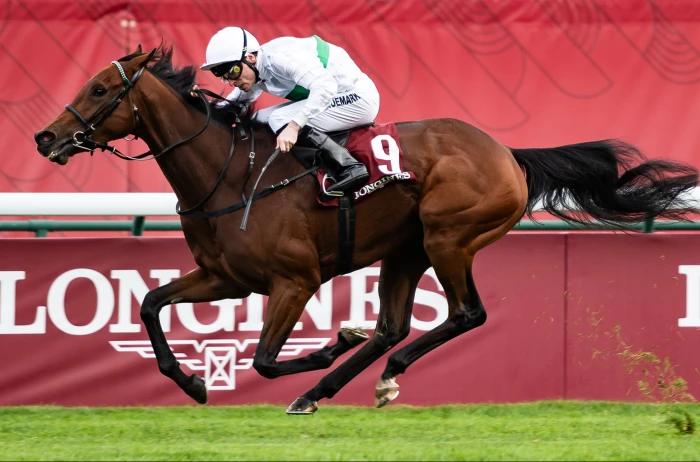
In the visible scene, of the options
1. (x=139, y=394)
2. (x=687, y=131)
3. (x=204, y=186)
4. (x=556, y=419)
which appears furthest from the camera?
(x=687, y=131)

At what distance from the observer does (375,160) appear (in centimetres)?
670

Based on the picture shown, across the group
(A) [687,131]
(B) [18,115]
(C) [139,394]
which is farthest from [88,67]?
(A) [687,131]

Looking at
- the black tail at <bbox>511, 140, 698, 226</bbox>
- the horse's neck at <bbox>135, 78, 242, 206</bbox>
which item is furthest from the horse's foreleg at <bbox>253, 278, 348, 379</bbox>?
the black tail at <bbox>511, 140, 698, 226</bbox>

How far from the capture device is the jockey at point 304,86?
652 centimetres

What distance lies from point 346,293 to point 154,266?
1059 millimetres

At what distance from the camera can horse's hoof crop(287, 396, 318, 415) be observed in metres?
6.67

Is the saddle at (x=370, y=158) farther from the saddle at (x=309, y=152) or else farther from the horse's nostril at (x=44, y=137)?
the horse's nostril at (x=44, y=137)

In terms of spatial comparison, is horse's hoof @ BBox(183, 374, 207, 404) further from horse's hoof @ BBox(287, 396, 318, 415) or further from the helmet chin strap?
the helmet chin strap

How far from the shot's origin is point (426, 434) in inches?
272

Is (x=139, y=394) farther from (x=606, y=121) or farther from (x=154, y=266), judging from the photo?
(x=606, y=121)

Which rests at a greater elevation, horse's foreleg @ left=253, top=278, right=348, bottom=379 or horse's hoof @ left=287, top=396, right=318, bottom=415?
horse's foreleg @ left=253, top=278, right=348, bottom=379

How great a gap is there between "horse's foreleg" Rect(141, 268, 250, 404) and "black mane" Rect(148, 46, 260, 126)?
72 centimetres

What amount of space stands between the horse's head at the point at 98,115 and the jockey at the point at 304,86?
0.38 m

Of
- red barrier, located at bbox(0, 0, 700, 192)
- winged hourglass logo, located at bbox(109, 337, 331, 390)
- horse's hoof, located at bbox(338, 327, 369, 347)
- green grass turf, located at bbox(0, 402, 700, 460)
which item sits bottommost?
green grass turf, located at bbox(0, 402, 700, 460)
